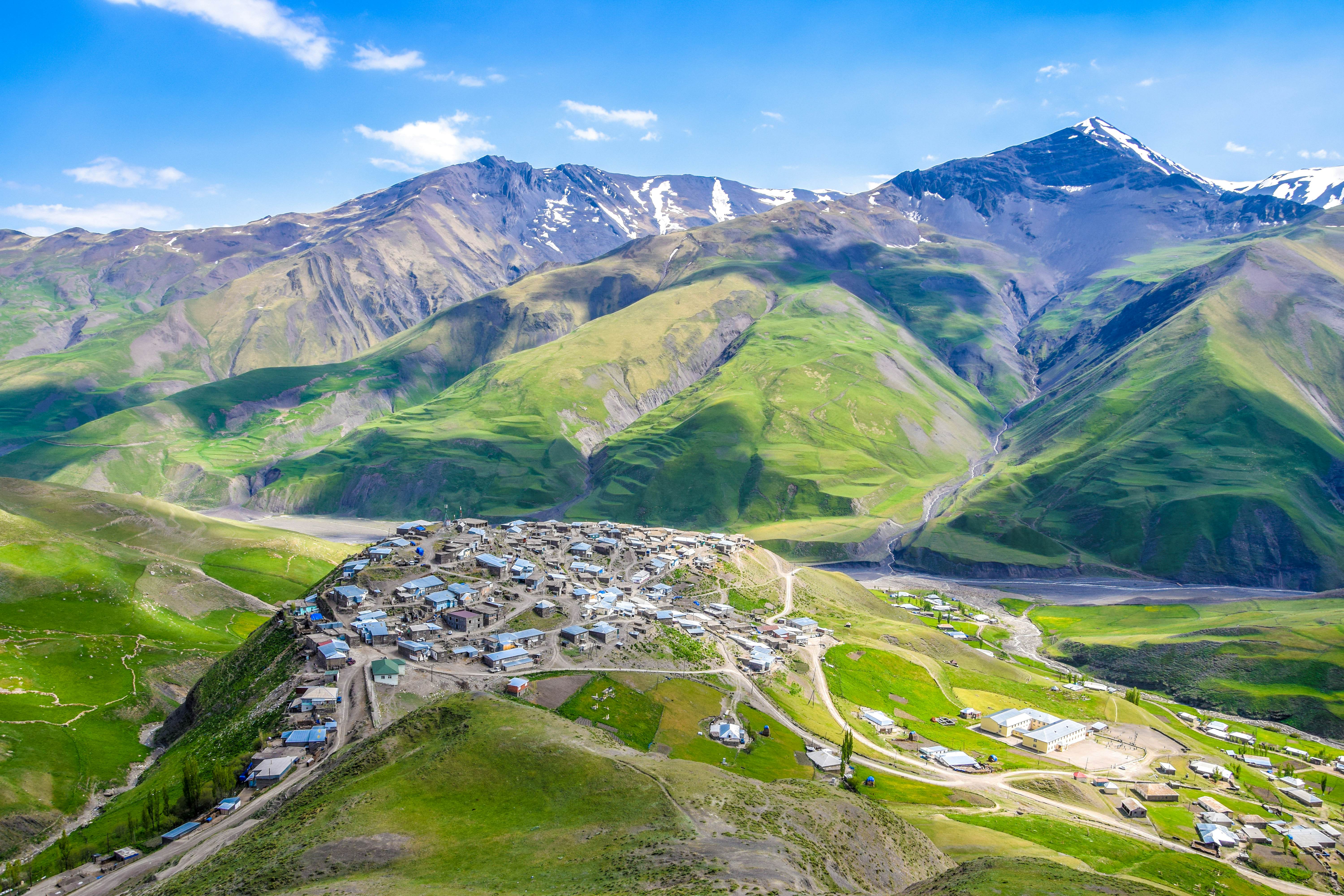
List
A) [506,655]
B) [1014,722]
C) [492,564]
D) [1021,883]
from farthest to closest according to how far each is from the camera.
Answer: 1. [492,564]
2. [1014,722]
3. [506,655]
4. [1021,883]

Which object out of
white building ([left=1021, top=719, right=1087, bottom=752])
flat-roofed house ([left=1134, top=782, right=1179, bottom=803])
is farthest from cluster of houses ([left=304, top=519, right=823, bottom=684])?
flat-roofed house ([left=1134, top=782, right=1179, bottom=803])

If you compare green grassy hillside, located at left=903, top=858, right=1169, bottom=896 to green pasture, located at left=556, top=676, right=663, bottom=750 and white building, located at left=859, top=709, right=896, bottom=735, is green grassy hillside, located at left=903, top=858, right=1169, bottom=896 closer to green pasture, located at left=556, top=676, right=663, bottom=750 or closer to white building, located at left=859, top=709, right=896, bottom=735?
green pasture, located at left=556, top=676, right=663, bottom=750

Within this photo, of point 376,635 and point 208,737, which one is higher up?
point 376,635

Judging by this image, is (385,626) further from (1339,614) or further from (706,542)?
(1339,614)

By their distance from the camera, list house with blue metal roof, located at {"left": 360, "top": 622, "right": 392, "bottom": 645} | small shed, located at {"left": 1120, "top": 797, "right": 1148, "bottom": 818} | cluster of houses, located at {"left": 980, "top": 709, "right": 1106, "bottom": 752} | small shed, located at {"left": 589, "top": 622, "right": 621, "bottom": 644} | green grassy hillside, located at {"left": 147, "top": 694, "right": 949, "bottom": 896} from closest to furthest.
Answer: green grassy hillside, located at {"left": 147, "top": 694, "right": 949, "bottom": 896}
small shed, located at {"left": 1120, "top": 797, "right": 1148, "bottom": 818}
house with blue metal roof, located at {"left": 360, "top": 622, "right": 392, "bottom": 645}
small shed, located at {"left": 589, "top": 622, "right": 621, "bottom": 644}
cluster of houses, located at {"left": 980, "top": 709, "right": 1106, "bottom": 752}

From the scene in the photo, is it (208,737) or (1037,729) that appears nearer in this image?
(208,737)

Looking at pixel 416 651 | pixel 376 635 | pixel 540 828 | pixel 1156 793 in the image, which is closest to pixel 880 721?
pixel 1156 793

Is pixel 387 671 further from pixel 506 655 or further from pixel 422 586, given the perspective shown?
pixel 422 586
